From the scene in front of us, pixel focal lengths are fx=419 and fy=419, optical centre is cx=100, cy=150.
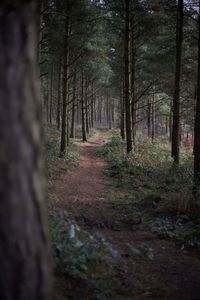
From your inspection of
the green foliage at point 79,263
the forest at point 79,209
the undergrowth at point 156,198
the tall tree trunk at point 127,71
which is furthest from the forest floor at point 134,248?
the tall tree trunk at point 127,71

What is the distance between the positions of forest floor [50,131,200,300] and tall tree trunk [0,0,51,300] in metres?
3.05

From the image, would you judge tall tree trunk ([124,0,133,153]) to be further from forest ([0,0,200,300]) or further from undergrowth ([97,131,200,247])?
undergrowth ([97,131,200,247])

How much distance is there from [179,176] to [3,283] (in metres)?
14.5

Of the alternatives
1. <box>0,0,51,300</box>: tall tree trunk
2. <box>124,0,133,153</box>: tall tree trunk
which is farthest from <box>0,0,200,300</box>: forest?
<box>124,0,133,153</box>: tall tree trunk

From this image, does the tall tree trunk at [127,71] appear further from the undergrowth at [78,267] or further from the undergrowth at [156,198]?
the undergrowth at [78,267]

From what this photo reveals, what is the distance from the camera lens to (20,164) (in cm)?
237

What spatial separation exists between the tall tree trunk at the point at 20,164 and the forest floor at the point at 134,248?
10.0ft

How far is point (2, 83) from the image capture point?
2352 mm

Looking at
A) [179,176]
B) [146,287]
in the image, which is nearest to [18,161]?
[146,287]

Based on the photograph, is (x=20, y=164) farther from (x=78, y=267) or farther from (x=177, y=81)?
(x=177, y=81)

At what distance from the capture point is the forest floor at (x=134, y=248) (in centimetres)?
612

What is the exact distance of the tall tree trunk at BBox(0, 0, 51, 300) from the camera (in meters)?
2.35

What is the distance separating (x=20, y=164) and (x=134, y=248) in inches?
132

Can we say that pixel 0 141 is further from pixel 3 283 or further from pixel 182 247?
pixel 182 247
